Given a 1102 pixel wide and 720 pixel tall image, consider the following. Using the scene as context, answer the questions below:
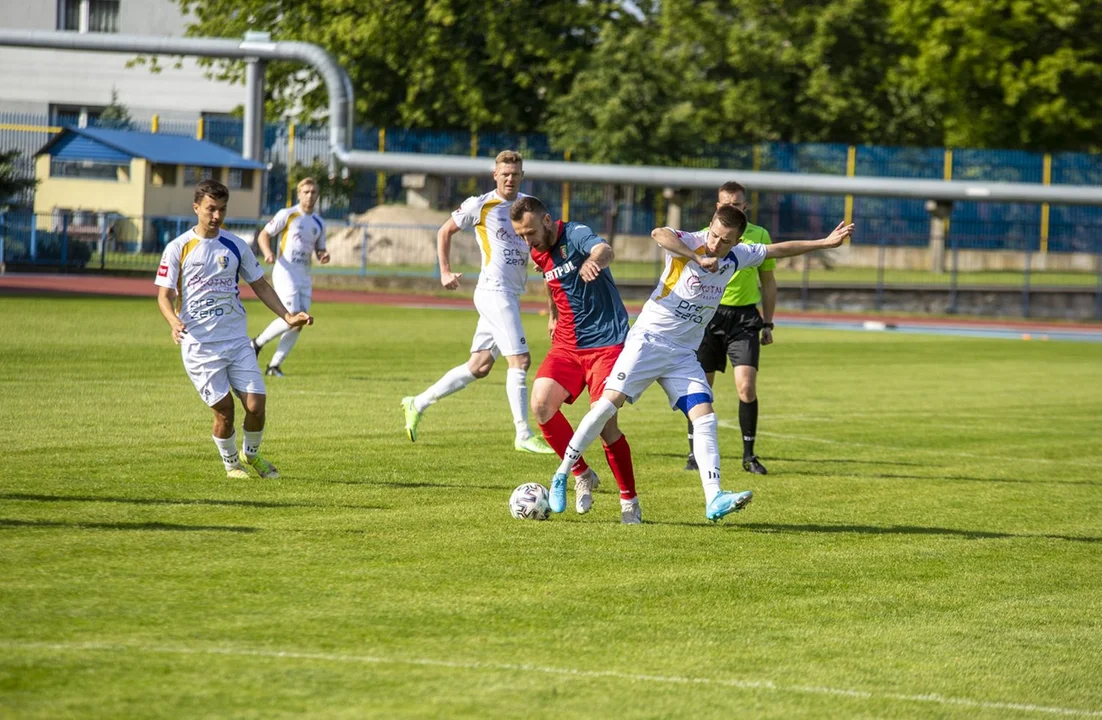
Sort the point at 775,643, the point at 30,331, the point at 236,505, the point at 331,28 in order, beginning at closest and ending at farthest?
the point at 775,643
the point at 236,505
the point at 30,331
the point at 331,28

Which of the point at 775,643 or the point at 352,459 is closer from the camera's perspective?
the point at 775,643

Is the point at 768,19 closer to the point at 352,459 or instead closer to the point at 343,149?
the point at 343,149

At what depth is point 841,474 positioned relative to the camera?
11414 mm

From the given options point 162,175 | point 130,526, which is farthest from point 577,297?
point 162,175

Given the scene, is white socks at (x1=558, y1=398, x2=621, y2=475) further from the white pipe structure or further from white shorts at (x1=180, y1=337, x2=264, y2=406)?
Result: the white pipe structure

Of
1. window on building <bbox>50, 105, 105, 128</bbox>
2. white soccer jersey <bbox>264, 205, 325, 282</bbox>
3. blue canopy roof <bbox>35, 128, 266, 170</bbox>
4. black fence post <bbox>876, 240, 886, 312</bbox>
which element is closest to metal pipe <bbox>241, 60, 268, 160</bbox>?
blue canopy roof <bbox>35, 128, 266, 170</bbox>

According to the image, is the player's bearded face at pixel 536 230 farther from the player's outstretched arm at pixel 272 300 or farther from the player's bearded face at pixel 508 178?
the player's bearded face at pixel 508 178

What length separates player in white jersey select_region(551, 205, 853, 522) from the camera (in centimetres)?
859

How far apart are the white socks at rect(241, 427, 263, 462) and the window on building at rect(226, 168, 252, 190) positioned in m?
32.3

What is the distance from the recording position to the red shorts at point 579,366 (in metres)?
9.15

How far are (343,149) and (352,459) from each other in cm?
3271

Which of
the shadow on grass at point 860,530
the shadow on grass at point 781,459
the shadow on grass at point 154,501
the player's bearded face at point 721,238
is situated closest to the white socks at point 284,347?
the shadow on grass at point 781,459

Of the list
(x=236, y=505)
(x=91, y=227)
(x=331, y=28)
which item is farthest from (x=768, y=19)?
(x=236, y=505)

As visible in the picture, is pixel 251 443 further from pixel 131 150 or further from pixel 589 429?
pixel 131 150
